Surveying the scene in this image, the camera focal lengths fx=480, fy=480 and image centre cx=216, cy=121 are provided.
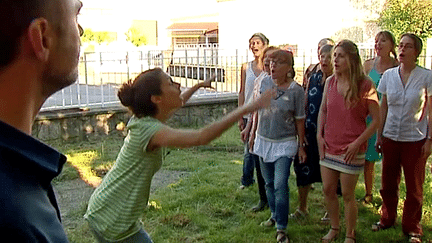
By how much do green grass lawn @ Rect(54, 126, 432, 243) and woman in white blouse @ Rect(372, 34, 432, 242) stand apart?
339mm

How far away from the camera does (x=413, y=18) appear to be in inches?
717

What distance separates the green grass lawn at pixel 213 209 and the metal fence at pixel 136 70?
1.99m

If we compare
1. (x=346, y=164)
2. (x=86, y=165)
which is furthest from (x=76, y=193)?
(x=346, y=164)

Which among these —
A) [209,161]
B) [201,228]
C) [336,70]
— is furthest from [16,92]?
[209,161]

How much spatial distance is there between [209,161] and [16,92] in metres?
6.62

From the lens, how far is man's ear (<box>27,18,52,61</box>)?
3.10 ft

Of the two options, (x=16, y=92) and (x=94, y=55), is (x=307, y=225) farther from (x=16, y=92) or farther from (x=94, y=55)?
(x=94, y=55)

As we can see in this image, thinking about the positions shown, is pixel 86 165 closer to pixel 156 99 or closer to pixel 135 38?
pixel 156 99

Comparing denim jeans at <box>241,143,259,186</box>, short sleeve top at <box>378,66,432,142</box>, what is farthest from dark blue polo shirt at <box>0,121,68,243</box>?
denim jeans at <box>241,143,259,186</box>

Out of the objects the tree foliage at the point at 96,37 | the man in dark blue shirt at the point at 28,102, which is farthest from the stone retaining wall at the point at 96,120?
the tree foliage at the point at 96,37

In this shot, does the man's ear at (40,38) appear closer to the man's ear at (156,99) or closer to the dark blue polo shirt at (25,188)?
the dark blue polo shirt at (25,188)

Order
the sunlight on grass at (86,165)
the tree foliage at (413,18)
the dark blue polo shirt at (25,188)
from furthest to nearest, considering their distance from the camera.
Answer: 1. the tree foliage at (413,18)
2. the sunlight on grass at (86,165)
3. the dark blue polo shirt at (25,188)

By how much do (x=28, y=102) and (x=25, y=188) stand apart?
0.62ft

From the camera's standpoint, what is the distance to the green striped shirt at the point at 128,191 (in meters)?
2.82
